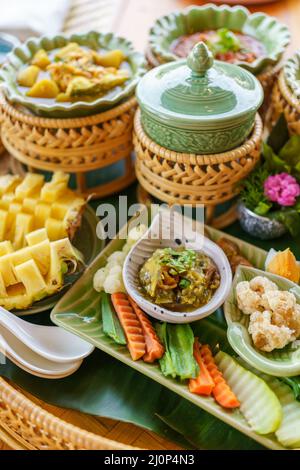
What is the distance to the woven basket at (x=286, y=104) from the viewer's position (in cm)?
180

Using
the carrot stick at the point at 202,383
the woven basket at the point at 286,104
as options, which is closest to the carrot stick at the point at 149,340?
the carrot stick at the point at 202,383

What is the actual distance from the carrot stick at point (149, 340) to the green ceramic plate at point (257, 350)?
192 mm

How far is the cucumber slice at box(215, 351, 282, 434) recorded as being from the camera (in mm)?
1271

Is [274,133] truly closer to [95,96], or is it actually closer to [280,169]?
[280,169]

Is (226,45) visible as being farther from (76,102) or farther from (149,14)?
(149,14)

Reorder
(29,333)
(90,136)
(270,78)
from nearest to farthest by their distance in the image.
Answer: (29,333)
(90,136)
(270,78)

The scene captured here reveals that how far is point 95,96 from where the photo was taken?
1.82 meters

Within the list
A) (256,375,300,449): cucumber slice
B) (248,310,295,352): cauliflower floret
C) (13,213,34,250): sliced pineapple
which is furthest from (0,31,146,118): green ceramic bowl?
(256,375,300,449): cucumber slice

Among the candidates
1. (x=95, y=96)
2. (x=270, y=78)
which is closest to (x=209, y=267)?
(x=95, y=96)

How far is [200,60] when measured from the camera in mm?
1563

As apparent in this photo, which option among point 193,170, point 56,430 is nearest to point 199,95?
point 193,170

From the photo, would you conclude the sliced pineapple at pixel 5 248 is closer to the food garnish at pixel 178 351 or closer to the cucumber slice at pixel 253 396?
the food garnish at pixel 178 351
